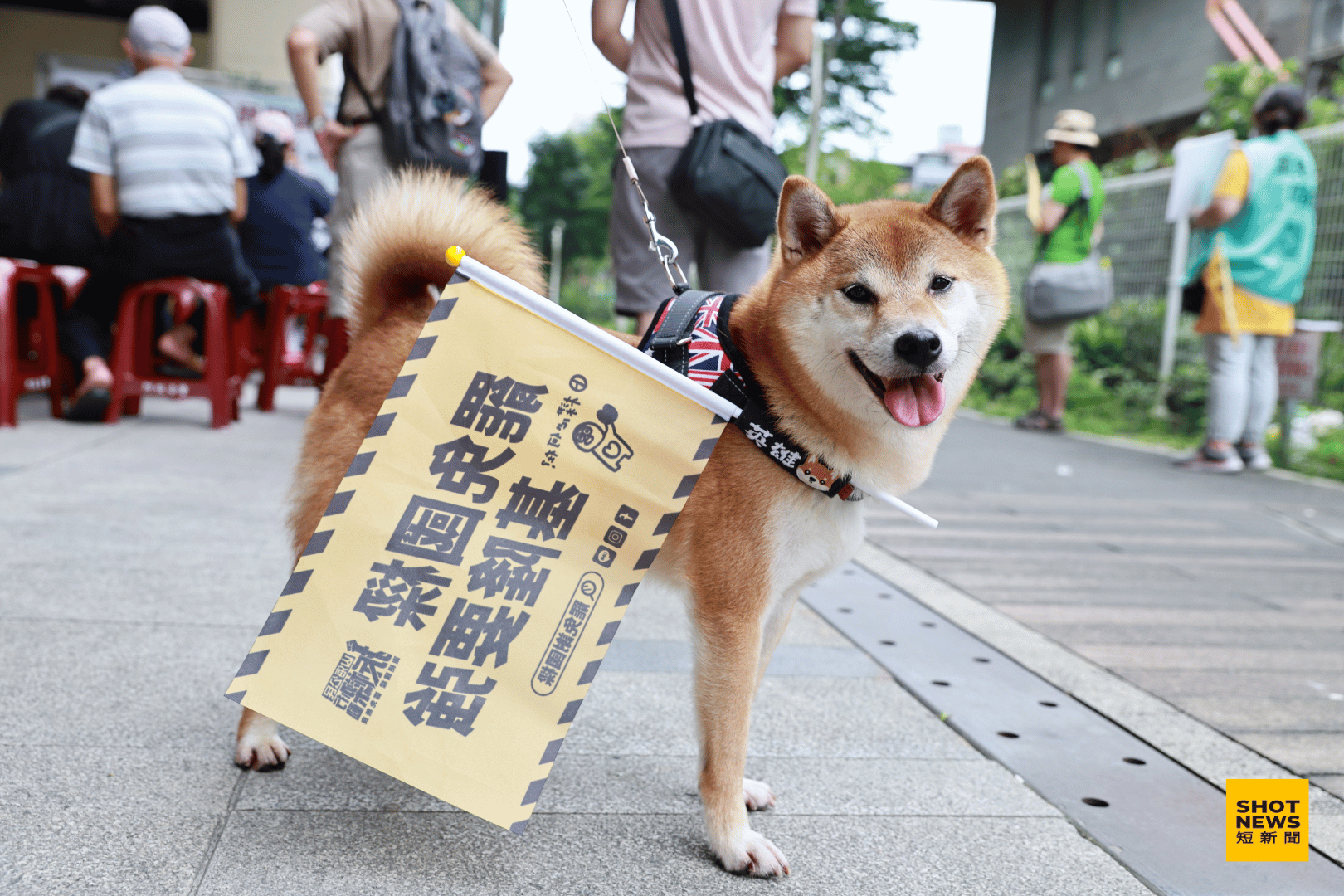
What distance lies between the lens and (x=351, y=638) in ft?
5.47

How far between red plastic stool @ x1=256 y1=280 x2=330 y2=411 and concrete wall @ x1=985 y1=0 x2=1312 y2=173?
15.2 m

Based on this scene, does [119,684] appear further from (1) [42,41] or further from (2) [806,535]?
(1) [42,41]

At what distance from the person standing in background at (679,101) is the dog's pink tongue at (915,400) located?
4.97ft

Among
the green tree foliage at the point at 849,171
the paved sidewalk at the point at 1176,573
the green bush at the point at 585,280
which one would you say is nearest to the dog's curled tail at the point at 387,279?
the paved sidewalk at the point at 1176,573

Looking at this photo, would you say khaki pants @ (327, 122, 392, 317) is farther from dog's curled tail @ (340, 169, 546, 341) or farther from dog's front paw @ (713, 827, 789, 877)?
dog's front paw @ (713, 827, 789, 877)

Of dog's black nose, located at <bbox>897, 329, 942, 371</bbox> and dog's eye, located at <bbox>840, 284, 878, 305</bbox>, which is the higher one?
dog's eye, located at <bbox>840, 284, 878, 305</bbox>

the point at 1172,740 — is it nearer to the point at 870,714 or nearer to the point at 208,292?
the point at 870,714

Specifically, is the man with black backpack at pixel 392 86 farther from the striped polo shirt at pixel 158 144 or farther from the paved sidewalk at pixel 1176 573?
the paved sidewalk at pixel 1176 573

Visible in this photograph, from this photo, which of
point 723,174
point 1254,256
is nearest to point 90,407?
point 723,174

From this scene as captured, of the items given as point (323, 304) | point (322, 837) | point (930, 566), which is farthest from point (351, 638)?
point (323, 304)

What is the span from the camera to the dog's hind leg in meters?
2.04

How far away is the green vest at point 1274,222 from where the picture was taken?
6711mm

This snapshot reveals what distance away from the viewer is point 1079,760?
236 cm

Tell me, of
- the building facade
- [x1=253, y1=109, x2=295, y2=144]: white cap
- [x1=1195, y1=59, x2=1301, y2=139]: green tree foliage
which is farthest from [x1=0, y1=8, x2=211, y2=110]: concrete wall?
[x1=1195, y1=59, x2=1301, y2=139]: green tree foliage
